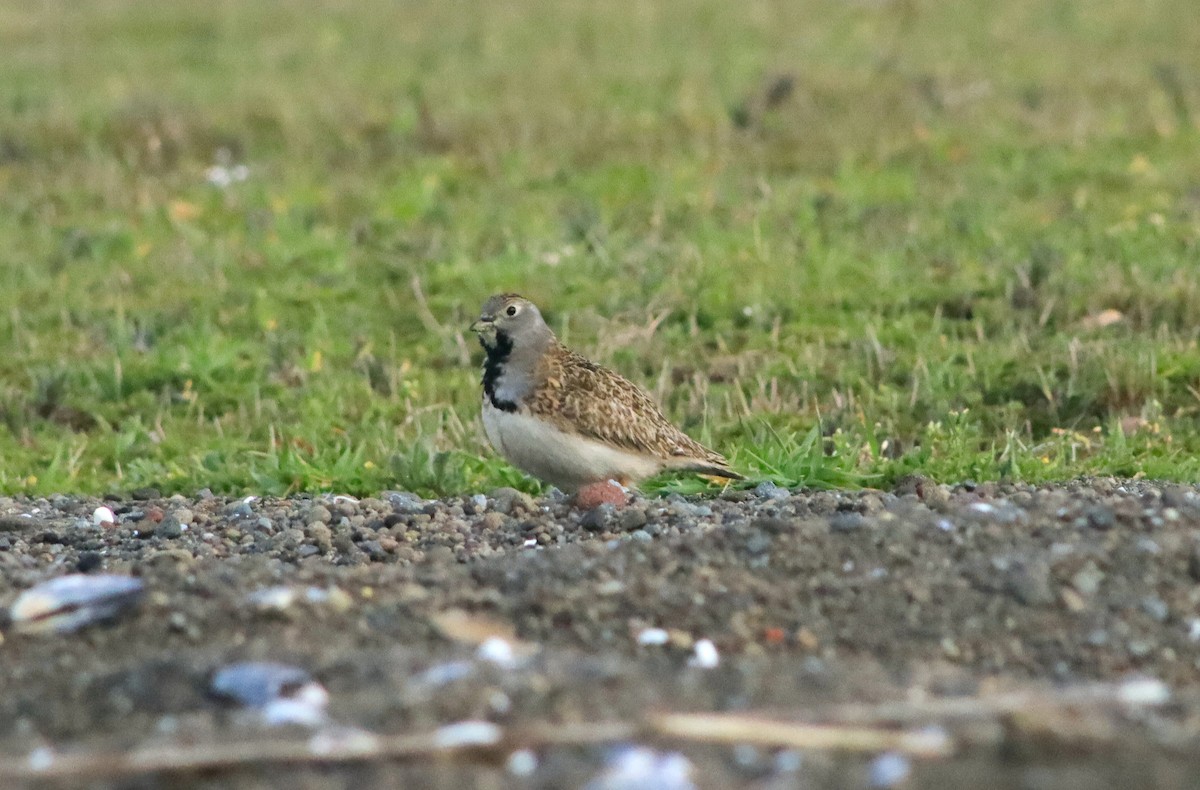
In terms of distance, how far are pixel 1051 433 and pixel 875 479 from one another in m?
1.54

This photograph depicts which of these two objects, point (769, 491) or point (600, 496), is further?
point (769, 491)

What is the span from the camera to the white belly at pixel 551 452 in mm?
7445

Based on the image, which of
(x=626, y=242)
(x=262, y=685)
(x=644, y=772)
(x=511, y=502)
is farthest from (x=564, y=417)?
(x=626, y=242)

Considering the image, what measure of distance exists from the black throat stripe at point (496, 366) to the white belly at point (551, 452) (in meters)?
0.04

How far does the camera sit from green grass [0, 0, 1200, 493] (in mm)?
9023

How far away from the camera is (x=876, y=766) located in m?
3.87

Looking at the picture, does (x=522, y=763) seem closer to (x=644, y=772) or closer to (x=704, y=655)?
(x=644, y=772)

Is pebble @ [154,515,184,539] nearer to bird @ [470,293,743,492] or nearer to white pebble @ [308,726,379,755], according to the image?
bird @ [470,293,743,492]

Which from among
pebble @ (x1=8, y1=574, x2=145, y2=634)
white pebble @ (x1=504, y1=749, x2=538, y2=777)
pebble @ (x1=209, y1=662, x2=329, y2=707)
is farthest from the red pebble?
white pebble @ (x1=504, y1=749, x2=538, y2=777)

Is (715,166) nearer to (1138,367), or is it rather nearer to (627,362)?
(627,362)

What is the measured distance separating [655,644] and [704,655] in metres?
0.16

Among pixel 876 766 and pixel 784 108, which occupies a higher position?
pixel 876 766

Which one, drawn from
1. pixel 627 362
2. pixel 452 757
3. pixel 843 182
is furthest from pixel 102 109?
pixel 452 757

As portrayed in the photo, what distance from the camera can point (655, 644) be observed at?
5.15 m
